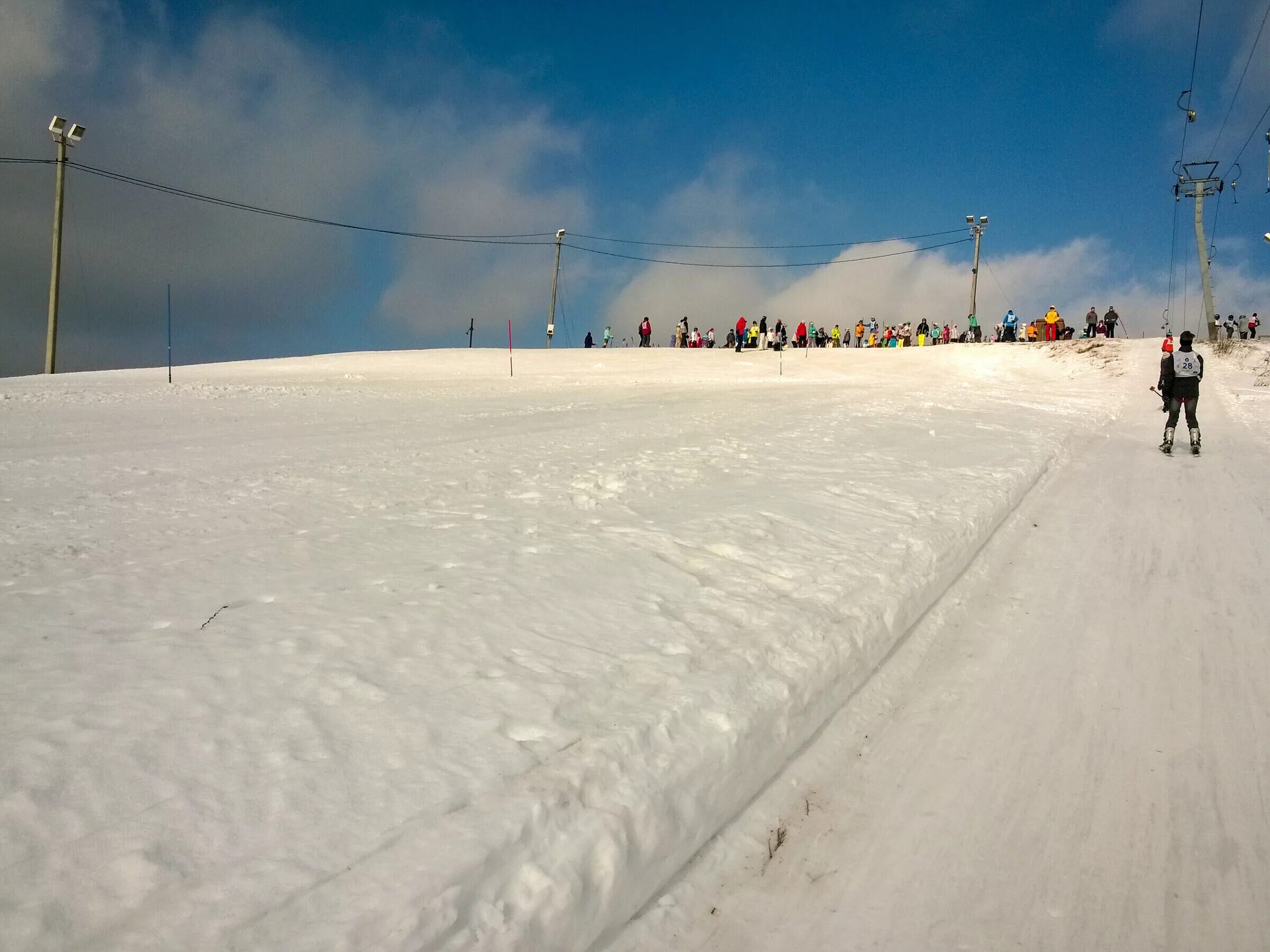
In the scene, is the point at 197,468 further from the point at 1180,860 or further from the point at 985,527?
the point at 1180,860

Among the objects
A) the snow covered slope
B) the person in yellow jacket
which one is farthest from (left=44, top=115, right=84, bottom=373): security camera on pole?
the person in yellow jacket

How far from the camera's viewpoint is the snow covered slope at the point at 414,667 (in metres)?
2.37

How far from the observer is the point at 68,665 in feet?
11.2

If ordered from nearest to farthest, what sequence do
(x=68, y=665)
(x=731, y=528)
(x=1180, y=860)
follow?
(x=1180, y=860) → (x=68, y=665) → (x=731, y=528)

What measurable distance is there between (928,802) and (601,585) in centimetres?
218

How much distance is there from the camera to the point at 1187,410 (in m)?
12.3

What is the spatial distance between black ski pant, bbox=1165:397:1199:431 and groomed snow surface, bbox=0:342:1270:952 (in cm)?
508

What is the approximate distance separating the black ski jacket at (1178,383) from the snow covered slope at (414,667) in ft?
18.2

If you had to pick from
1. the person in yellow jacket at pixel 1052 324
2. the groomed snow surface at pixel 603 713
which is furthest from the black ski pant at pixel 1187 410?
the person in yellow jacket at pixel 1052 324

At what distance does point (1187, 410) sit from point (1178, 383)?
0.47 m

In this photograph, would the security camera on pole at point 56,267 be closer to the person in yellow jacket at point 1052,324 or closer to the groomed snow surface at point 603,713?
the groomed snow surface at point 603,713

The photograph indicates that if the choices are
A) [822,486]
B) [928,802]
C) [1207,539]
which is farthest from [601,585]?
[1207,539]

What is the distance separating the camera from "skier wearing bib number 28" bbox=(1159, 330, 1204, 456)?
12.3 metres

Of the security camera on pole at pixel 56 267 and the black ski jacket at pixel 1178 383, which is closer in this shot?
the black ski jacket at pixel 1178 383
